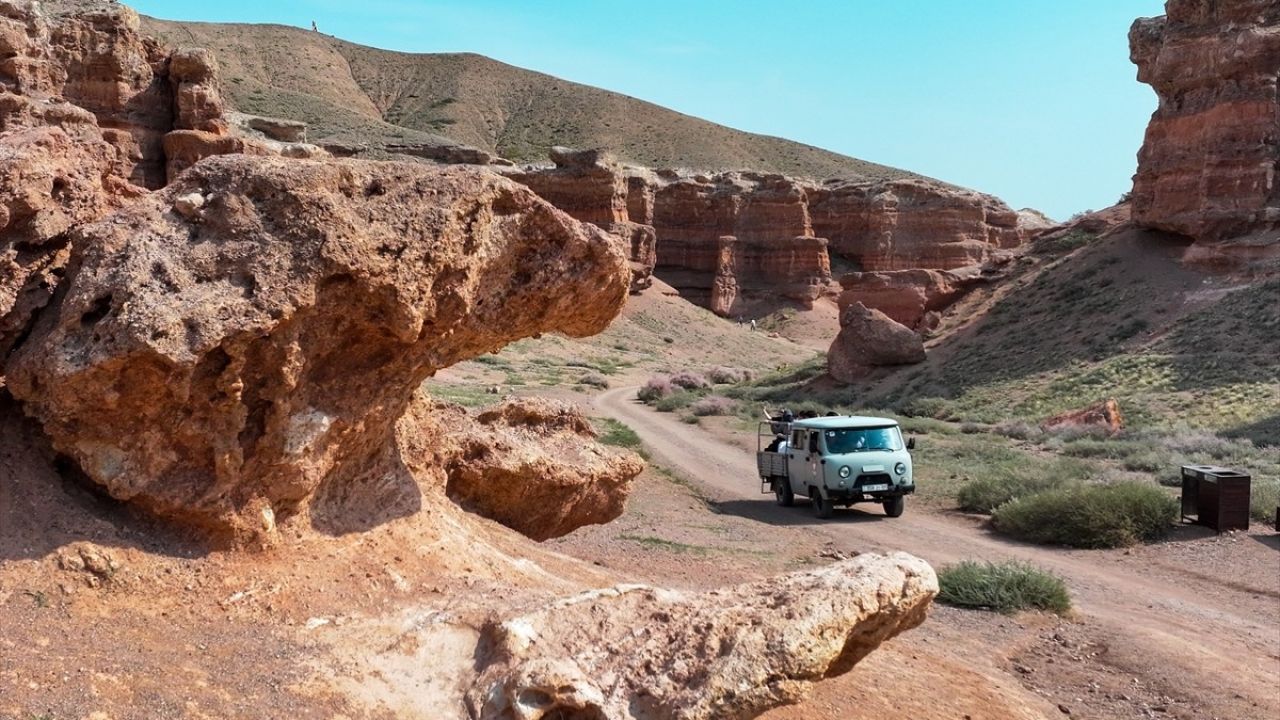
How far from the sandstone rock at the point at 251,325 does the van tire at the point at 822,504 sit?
1138 cm

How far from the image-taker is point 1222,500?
14.5m

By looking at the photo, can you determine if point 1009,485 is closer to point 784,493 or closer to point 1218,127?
point 784,493

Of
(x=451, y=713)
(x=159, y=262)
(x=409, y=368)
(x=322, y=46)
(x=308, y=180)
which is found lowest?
(x=451, y=713)

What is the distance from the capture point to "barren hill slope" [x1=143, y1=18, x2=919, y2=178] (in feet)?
328

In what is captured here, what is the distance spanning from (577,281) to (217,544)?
7.58 ft

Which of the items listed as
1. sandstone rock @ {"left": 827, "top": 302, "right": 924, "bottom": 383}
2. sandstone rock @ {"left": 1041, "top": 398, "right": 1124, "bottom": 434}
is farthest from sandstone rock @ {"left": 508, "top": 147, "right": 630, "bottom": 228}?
sandstone rock @ {"left": 1041, "top": 398, "right": 1124, "bottom": 434}

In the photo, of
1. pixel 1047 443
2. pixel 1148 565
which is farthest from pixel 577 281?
pixel 1047 443

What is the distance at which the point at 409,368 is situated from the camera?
5.62 metres

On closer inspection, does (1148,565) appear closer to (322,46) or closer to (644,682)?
(644,682)

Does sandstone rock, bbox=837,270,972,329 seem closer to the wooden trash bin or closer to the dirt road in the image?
the dirt road

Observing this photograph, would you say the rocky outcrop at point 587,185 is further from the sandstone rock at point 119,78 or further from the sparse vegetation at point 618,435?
the sparse vegetation at point 618,435

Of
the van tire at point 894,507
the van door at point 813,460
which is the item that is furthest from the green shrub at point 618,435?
the van tire at point 894,507

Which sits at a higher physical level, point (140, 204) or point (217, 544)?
point (140, 204)

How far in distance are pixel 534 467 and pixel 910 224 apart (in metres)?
65.5
